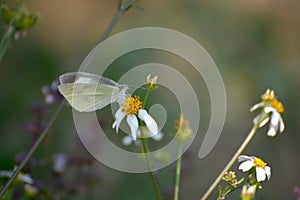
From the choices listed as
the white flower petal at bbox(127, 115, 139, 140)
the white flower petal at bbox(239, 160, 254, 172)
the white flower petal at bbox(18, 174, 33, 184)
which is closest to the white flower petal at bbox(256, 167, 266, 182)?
the white flower petal at bbox(239, 160, 254, 172)

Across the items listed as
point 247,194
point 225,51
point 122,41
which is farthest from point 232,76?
point 247,194

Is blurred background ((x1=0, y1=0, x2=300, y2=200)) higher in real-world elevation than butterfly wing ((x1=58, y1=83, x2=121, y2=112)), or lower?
higher

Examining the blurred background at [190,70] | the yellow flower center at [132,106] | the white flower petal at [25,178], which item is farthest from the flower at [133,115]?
the blurred background at [190,70]

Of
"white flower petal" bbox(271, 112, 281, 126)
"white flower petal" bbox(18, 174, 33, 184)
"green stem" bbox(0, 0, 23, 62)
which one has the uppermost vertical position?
"white flower petal" bbox(271, 112, 281, 126)

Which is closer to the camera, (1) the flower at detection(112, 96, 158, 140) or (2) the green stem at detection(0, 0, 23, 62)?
(1) the flower at detection(112, 96, 158, 140)

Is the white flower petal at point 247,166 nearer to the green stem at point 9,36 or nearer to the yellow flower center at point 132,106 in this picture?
the yellow flower center at point 132,106

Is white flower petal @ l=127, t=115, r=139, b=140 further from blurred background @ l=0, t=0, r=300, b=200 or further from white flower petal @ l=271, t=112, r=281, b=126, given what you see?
blurred background @ l=0, t=0, r=300, b=200

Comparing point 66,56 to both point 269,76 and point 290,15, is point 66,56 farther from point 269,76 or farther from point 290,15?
point 290,15

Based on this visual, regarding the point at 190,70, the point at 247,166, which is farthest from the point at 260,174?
the point at 190,70
